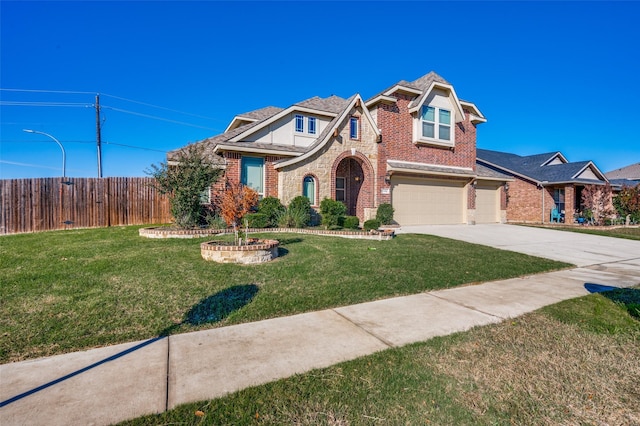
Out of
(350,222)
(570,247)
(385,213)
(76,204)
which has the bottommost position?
(570,247)

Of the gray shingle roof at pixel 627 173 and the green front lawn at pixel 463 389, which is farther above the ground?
the gray shingle roof at pixel 627 173

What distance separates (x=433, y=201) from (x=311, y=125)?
318 inches

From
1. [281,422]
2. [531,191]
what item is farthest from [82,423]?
[531,191]

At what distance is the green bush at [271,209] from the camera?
12633mm

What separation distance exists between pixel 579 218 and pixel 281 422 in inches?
1020

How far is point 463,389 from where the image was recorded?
2.76 metres

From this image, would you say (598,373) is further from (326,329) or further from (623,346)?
(326,329)

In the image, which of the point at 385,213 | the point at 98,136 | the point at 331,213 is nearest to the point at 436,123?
the point at 385,213

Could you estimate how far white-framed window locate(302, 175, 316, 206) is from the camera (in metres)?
14.8

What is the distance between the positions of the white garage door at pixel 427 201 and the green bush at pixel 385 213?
133 centimetres

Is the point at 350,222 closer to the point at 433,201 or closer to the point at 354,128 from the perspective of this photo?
the point at 354,128

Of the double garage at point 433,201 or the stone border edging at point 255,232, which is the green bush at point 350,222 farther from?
the double garage at point 433,201

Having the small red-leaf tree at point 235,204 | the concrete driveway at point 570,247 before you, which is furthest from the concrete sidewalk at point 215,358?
the concrete driveway at point 570,247

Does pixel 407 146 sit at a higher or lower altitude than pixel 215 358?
higher
